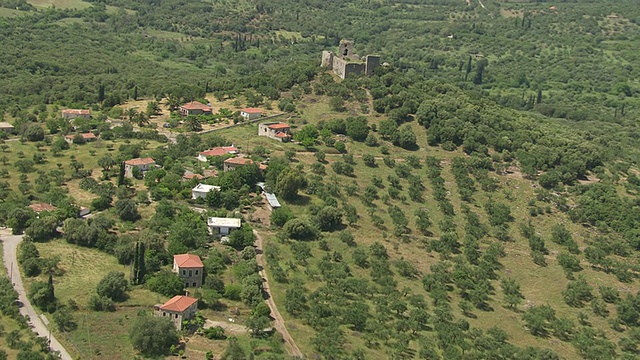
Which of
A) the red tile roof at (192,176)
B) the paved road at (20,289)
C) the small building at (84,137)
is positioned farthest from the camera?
the small building at (84,137)

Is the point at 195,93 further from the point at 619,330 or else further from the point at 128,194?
the point at 619,330

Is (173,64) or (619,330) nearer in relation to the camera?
(619,330)

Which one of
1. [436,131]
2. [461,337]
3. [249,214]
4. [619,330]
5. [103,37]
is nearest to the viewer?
[461,337]

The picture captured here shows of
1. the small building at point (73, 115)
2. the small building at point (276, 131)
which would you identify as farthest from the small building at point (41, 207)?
the small building at point (73, 115)

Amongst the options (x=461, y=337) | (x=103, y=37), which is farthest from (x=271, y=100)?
(x=103, y=37)

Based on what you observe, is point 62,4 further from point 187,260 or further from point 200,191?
point 187,260

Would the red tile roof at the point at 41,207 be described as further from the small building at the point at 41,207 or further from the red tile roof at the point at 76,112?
the red tile roof at the point at 76,112

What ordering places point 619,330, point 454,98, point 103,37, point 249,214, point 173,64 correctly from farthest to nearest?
point 103,37, point 173,64, point 454,98, point 249,214, point 619,330
